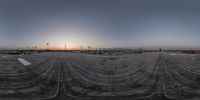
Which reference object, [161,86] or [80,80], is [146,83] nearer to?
[161,86]

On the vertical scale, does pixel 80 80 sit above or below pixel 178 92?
above

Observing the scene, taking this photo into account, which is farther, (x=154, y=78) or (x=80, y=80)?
(x=154, y=78)

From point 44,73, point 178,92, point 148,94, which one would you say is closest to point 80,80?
point 44,73

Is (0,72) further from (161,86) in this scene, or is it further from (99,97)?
(161,86)

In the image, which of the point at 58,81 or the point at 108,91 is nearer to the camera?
the point at 108,91

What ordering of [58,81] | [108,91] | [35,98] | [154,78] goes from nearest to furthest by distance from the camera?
[35,98]
[108,91]
[58,81]
[154,78]

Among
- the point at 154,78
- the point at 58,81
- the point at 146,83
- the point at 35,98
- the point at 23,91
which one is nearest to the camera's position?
the point at 35,98

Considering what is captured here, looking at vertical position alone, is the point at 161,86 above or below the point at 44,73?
below

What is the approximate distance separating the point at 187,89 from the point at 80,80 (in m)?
5.13

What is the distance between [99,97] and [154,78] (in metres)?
4.01

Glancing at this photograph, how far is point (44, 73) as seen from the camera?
29.1ft

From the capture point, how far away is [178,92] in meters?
7.57

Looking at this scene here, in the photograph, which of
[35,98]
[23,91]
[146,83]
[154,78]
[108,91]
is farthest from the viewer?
[154,78]

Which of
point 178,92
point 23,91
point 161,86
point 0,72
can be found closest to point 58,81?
point 23,91
